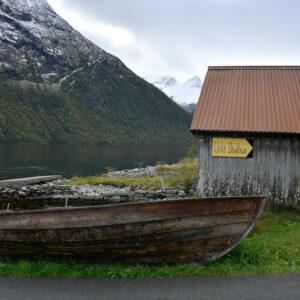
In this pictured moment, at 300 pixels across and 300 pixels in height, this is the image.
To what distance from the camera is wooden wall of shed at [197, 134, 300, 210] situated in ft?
31.9

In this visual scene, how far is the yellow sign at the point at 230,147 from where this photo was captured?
390 inches

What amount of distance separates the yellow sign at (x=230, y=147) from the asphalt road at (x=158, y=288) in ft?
17.7

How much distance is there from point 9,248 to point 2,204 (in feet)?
33.8

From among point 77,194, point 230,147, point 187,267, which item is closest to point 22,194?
point 77,194

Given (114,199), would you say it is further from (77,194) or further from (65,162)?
(65,162)

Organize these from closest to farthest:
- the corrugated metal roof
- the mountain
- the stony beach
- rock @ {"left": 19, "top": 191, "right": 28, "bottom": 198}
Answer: the corrugated metal roof, the stony beach, rock @ {"left": 19, "top": 191, "right": 28, "bottom": 198}, the mountain

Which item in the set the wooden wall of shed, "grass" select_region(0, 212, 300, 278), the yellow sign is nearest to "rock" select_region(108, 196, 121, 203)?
the wooden wall of shed

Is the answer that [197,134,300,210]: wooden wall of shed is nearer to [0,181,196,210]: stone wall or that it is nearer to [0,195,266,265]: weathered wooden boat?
[0,181,196,210]: stone wall

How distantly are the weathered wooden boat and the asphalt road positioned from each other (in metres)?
0.49

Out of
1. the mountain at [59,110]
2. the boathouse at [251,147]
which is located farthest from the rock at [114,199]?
the mountain at [59,110]

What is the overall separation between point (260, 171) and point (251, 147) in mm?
815

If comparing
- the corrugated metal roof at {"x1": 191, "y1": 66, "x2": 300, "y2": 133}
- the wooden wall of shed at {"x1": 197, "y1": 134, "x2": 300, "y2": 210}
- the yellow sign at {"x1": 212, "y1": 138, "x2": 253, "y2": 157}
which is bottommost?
the wooden wall of shed at {"x1": 197, "y1": 134, "x2": 300, "y2": 210}

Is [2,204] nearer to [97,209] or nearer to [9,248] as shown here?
[9,248]

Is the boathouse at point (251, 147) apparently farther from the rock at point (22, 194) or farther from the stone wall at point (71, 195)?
the rock at point (22, 194)
